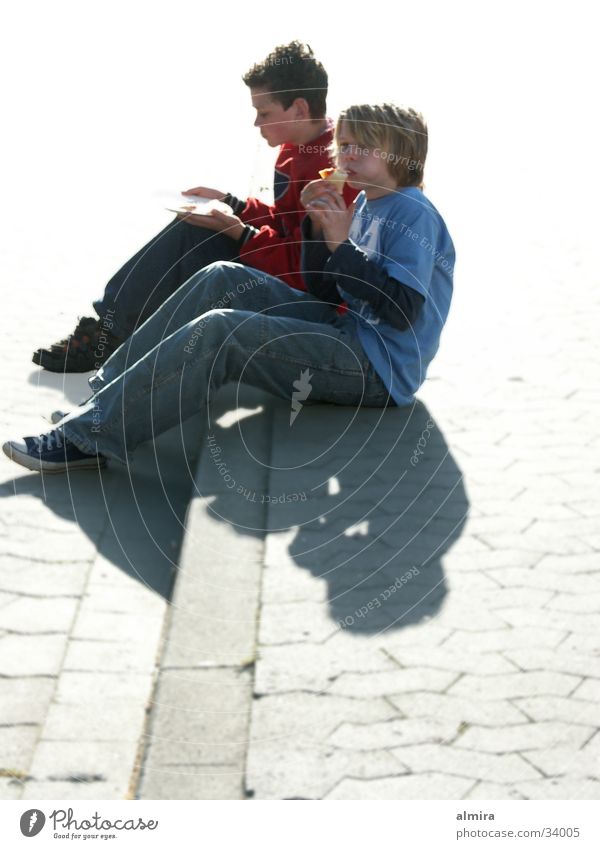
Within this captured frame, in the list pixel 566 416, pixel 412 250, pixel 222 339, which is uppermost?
pixel 412 250

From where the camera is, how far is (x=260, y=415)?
4.92m

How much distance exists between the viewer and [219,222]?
16.5 feet

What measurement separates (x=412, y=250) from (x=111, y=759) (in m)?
2.12

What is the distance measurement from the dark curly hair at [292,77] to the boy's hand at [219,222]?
0.55 meters

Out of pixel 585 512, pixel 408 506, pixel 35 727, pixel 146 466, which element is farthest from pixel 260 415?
pixel 35 727

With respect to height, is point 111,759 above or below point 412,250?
below

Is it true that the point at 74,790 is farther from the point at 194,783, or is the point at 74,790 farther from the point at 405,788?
the point at 405,788

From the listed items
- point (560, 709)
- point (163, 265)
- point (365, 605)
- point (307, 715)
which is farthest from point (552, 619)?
point (163, 265)

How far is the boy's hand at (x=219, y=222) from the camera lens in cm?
500

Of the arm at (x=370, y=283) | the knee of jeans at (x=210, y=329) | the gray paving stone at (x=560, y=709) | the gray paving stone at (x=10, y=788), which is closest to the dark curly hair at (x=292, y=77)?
the arm at (x=370, y=283)

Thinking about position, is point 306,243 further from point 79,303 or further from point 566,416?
point 79,303

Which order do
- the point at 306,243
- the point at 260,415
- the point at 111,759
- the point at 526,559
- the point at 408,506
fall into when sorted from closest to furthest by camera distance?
the point at 111,759 < the point at 526,559 < the point at 408,506 < the point at 306,243 < the point at 260,415

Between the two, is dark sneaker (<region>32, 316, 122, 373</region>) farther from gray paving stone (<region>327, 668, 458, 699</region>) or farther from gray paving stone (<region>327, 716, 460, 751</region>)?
gray paving stone (<region>327, 716, 460, 751</region>)

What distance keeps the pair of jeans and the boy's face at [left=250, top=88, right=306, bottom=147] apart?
0.49 meters
